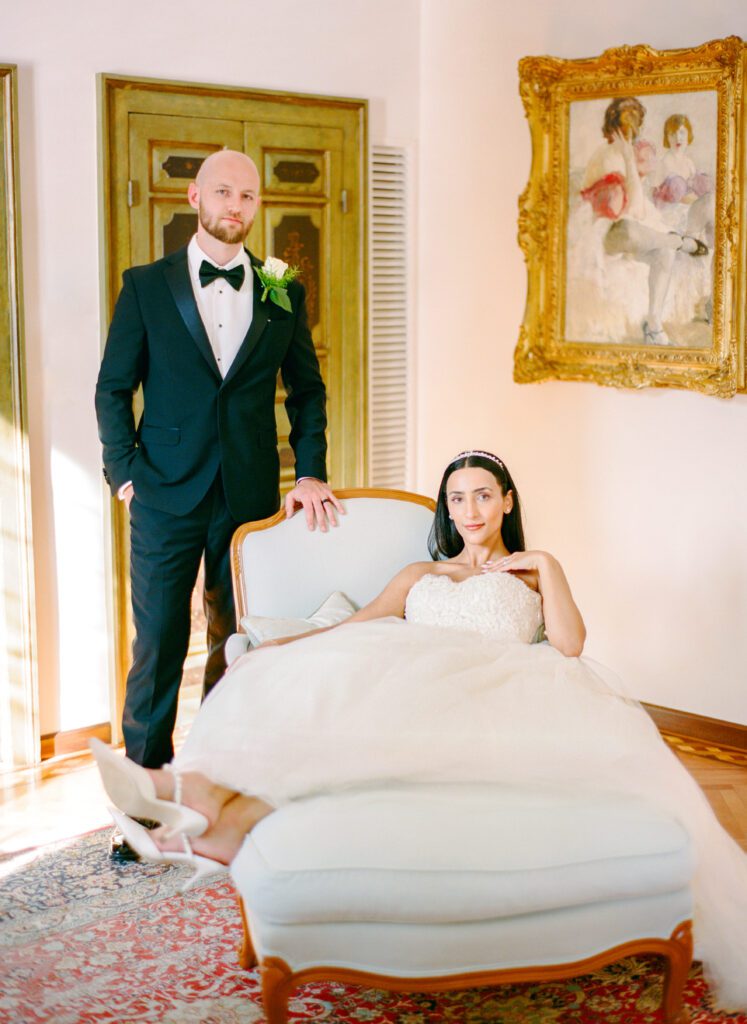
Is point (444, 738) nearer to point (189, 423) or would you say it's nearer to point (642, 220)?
A: point (189, 423)

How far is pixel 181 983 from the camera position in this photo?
3.08m

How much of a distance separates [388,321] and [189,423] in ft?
6.32

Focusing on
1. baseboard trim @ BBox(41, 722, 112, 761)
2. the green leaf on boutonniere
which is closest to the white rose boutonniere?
the green leaf on boutonniere

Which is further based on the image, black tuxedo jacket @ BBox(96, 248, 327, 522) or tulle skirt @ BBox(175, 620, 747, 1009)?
black tuxedo jacket @ BBox(96, 248, 327, 522)

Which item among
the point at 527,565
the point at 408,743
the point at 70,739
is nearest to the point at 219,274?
the point at 527,565

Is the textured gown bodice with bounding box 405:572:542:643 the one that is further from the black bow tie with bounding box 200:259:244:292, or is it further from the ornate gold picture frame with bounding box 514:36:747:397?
the ornate gold picture frame with bounding box 514:36:747:397

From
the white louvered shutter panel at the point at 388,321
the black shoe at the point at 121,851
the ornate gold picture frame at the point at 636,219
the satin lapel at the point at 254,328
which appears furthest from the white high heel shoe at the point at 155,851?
the white louvered shutter panel at the point at 388,321

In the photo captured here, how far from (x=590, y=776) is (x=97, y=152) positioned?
295 centimetres

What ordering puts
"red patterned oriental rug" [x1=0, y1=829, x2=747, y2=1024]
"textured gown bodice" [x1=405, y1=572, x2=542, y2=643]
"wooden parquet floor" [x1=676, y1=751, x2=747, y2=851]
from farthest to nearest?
"wooden parquet floor" [x1=676, y1=751, x2=747, y2=851] → "textured gown bodice" [x1=405, y1=572, x2=542, y2=643] → "red patterned oriental rug" [x1=0, y1=829, x2=747, y2=1024]

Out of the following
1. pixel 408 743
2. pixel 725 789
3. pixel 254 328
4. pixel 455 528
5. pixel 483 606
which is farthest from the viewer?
pixel 725 789

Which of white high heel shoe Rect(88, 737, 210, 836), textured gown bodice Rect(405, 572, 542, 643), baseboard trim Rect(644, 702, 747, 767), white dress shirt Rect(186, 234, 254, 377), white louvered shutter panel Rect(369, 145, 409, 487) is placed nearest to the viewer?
white high heel shoe Rect(88, 737, 210, 836)

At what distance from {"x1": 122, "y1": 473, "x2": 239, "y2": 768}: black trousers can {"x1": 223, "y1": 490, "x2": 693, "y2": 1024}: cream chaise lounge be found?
1.30m

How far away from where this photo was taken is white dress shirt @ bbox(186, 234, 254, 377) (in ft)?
12.7

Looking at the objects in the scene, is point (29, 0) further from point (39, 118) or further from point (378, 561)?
point (378, 561)
